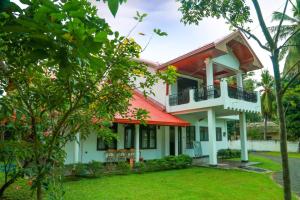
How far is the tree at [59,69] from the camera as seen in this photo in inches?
49.0

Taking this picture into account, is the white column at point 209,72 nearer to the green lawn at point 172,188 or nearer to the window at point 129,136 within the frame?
the window at point 129,136

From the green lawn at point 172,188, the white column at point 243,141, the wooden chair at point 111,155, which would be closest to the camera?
the green lawn at point 172,188

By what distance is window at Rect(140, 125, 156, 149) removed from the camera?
16609mm

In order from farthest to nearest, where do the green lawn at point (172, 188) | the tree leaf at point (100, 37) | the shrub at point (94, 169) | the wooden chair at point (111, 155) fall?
1. the wooden chair at point (111, 155)
2. the shrub at point (94, 169)
3. the green lawn at point (172, 188)
4. the tree leaf at point (100, 37)

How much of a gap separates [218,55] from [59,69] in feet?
50.2

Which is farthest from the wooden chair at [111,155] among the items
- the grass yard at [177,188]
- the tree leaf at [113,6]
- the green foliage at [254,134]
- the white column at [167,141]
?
the green foliage at [254,134]

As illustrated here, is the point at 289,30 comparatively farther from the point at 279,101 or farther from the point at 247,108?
the point at 279,101

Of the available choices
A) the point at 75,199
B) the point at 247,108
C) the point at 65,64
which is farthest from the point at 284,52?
the point at 65,64

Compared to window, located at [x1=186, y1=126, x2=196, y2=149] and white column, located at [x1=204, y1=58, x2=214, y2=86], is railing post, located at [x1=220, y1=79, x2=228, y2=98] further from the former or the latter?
window, located at [x1=186, y1=126, x2=196, y2=149]

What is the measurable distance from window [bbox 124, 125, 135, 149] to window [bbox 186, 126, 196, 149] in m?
4.99

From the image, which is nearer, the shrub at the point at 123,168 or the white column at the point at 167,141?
the shrub at the point at 123,168

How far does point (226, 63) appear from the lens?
1731cm

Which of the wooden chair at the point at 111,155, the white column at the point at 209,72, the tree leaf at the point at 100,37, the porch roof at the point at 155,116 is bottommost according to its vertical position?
the wooden chair at the point at 111,155

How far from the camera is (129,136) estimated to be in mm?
15961
